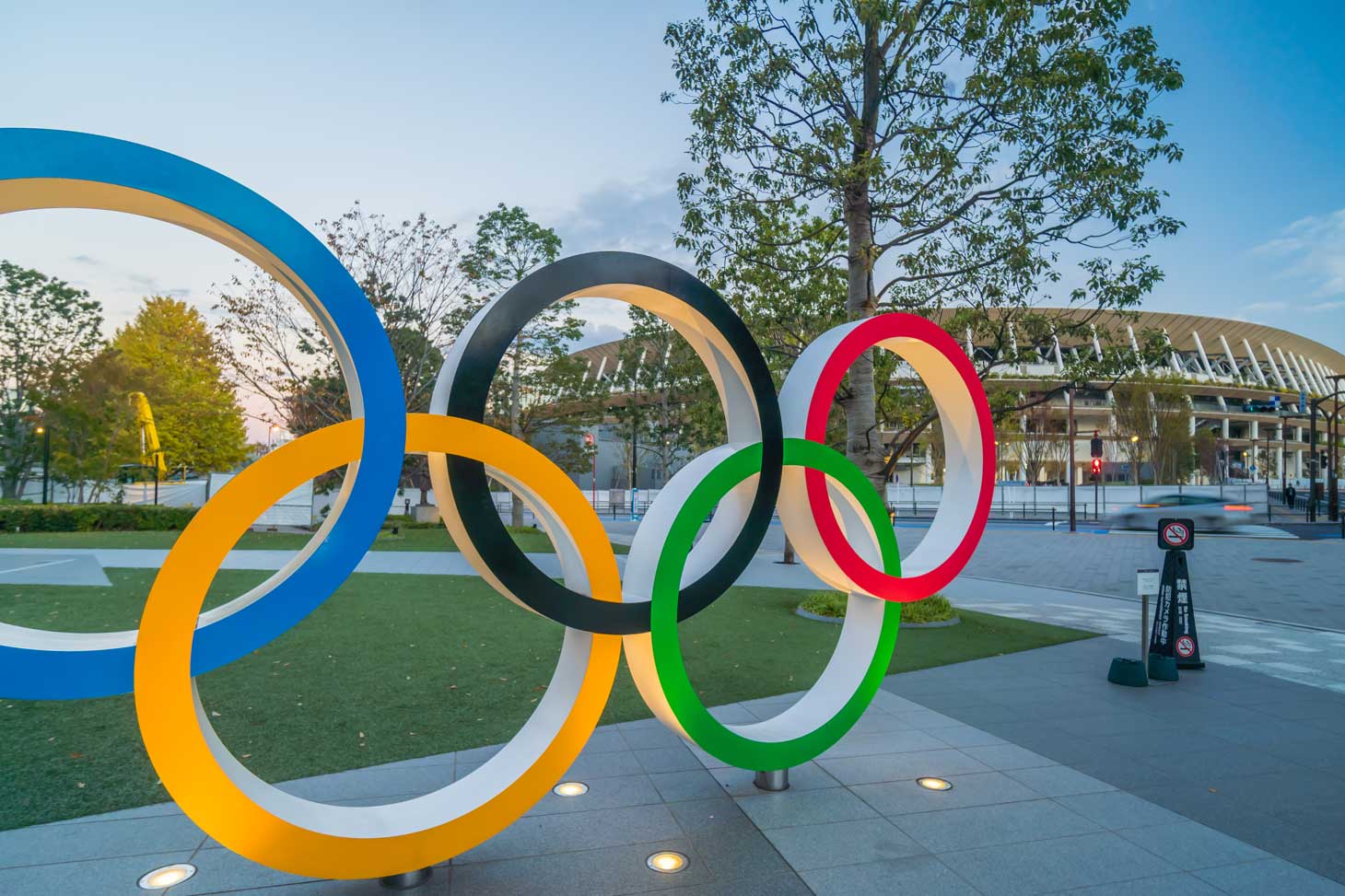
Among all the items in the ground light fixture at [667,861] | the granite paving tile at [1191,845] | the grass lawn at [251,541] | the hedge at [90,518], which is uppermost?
the hedge at [90,518]

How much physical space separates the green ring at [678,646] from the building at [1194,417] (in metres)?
45.9

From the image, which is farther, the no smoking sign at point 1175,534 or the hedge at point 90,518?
the hedge at point 90,518

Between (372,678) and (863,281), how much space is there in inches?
340

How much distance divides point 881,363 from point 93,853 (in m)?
12.2

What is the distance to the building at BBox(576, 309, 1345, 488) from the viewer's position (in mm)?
56219

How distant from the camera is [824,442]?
5.29 m

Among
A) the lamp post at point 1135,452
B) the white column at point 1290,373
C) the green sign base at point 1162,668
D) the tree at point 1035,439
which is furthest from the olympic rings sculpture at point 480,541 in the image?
the white column at point 1290,373

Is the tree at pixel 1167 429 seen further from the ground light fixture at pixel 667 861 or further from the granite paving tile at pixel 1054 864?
the ground light fixture at pixel 667 861

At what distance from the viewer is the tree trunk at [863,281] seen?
38.1ft

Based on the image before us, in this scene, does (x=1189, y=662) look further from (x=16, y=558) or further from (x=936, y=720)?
(x=16, y=558)

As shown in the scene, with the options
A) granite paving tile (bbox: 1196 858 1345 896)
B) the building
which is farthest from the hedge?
granite paving tile (bbox: 1196 858 1345 896)

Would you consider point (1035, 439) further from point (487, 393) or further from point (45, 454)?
point (487, 393)

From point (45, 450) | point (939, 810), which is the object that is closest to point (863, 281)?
point (939, 810)

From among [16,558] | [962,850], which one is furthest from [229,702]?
[16,558]
